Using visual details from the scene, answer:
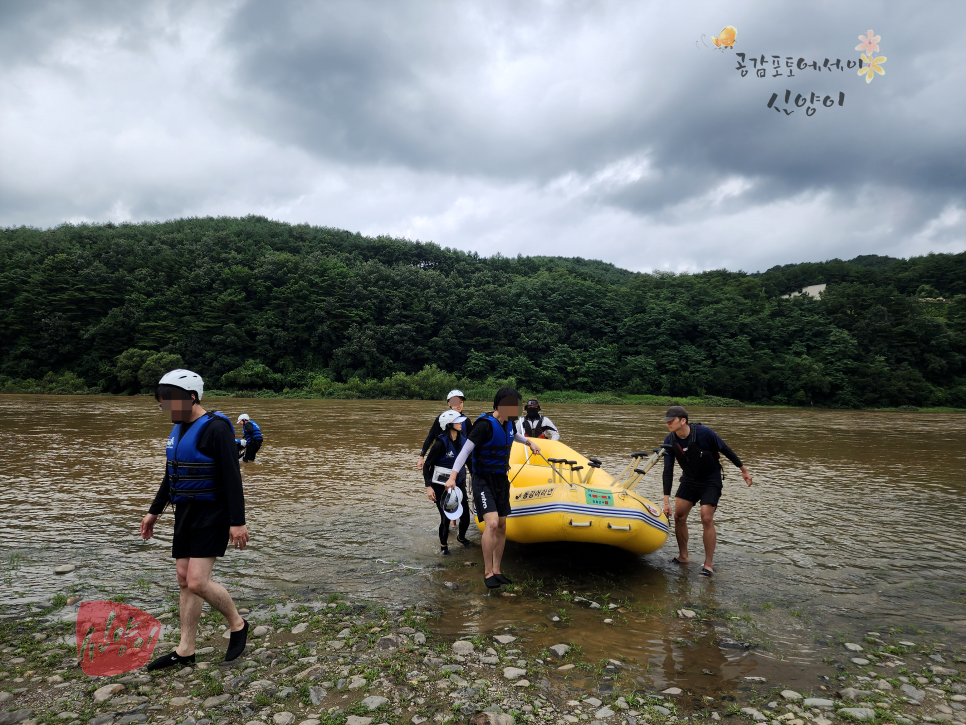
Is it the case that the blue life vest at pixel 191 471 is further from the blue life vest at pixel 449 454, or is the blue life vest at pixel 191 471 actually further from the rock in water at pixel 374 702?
the blue life vest at pixel 449 454

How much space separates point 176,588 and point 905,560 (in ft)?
24.4

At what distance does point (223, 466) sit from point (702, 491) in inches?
176

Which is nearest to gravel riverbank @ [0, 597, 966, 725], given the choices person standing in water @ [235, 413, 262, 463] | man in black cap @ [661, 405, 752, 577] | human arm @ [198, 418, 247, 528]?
human arm @ [198, 418, 247, 528]

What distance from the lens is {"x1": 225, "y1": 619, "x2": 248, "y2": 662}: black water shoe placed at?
3.40 m

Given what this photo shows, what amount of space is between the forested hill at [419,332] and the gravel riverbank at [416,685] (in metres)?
40.0

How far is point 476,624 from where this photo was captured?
162 inches

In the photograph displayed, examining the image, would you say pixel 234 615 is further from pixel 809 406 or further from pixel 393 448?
A: pixel 809 406

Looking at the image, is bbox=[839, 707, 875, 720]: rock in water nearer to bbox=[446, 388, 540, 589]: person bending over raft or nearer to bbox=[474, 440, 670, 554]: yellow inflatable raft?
bbox=[474, 440, 670, 554]: yellow inflatable raft

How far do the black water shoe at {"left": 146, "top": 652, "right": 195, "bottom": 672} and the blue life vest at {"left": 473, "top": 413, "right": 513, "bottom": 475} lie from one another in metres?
2.60

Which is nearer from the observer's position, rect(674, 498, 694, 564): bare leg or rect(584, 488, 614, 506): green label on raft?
rect(584, 488, 614, 506): green label on raft

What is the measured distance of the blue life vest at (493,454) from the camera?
5.06 m

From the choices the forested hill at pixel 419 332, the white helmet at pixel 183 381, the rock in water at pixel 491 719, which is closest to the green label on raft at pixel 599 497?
the rock in water at pixel 491 719

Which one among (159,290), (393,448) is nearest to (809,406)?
(393,448)

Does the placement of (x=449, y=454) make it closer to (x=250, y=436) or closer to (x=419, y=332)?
(x=250, y=436)
